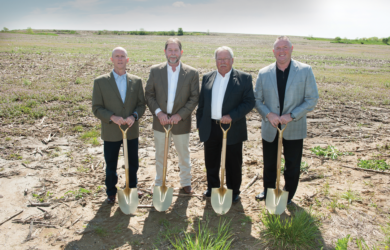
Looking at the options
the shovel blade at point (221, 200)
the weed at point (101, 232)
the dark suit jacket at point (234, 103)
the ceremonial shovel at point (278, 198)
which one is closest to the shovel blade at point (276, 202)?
the ceremonial shovel at point (278, 198)

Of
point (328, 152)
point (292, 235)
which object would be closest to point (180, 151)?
point (292, 235)

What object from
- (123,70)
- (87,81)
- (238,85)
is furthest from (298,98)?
(87,81)

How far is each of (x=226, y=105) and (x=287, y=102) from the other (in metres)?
0.88

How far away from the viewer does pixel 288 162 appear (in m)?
4.11

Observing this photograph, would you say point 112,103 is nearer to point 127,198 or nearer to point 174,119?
point 174,119

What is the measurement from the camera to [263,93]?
407cm

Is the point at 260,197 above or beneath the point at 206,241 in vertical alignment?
beneath

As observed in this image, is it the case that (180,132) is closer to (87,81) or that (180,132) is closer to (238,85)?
(238,85)

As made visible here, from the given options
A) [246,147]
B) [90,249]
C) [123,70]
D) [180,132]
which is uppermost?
[123,70]

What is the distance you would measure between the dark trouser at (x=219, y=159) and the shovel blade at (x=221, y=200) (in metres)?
0.43

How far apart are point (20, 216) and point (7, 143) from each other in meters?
3.12

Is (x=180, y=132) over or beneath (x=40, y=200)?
over

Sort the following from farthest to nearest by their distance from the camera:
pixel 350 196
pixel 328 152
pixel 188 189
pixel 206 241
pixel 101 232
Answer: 1. pixel 328 152
2. pixel 188 189
3. pixel 350 196
4. pixel 101 232
5. pixel 206 241

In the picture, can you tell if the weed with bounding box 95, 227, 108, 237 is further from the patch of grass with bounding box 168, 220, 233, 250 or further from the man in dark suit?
the man in dark suit
